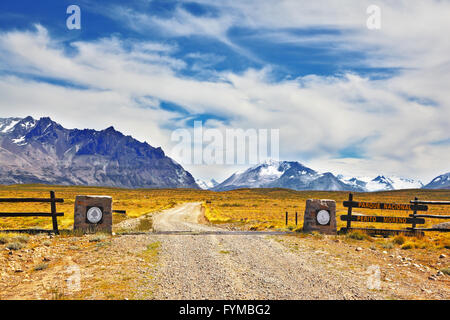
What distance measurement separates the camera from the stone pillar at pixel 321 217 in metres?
19.2

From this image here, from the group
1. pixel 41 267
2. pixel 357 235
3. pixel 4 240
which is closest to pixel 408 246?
pixel 357 235

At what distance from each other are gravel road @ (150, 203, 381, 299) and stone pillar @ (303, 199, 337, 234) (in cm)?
521

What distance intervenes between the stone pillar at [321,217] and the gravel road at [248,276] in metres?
5.21

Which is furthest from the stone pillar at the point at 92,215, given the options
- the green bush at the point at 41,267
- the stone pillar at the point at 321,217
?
the stone pillar at the point at 321,217

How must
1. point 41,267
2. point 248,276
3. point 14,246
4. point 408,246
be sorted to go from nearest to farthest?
point 248,276 → point 41,267 → point 14,246 → point 408,246

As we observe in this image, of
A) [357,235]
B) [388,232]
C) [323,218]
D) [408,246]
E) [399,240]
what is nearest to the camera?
[408,246]

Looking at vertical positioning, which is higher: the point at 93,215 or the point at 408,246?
the point at 93,215

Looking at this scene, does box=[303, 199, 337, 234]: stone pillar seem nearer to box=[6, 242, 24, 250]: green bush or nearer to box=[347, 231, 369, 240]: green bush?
box=[347, 231, 369, 240]: green bush

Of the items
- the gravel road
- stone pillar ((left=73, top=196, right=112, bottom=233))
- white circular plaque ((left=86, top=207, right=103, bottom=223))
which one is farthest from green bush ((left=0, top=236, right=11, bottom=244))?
the gravel road

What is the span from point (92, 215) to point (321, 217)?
1347 cm

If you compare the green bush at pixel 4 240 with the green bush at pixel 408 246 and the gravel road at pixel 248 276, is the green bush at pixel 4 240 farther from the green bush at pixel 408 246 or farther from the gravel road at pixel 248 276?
the green bush at pixel 408 246

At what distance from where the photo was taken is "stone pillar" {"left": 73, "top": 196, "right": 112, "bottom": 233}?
17703mm

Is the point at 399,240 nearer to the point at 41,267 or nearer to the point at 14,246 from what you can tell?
the point at 41,267

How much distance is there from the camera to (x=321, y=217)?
63.3ft
